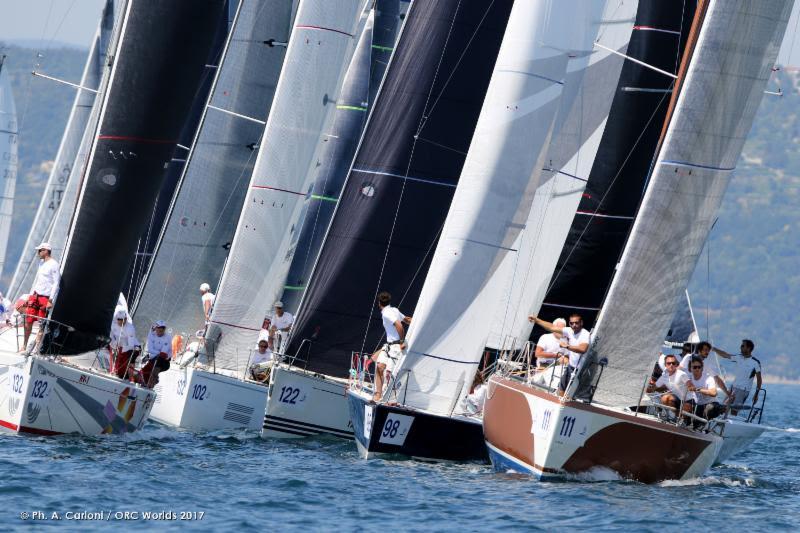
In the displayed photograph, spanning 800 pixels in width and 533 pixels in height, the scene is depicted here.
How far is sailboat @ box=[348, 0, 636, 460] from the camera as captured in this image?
15.4 meters

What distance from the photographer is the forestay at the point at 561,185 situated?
1744cm

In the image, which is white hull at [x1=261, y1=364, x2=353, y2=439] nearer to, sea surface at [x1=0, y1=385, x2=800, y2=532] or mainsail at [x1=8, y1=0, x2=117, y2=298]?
sea surface at [x1=0, y1=385, x2=800, y2=532]

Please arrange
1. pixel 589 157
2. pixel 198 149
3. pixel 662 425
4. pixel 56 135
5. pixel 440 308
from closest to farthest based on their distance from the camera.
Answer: pixel 662 425
pixel 440 308
pixel 589 157
pixel 198 149
pixel 56 135

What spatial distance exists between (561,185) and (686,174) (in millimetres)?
3261

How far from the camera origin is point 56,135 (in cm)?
18388

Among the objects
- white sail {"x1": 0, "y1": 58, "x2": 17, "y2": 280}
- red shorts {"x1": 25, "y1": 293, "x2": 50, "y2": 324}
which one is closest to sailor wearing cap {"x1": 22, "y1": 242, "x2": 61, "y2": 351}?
red shorts {"x1": 25, "y1": 293, "x2": 50, "y2": 324}

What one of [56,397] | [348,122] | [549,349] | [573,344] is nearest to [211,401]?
[56,397]

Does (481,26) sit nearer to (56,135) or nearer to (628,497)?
(628,497)

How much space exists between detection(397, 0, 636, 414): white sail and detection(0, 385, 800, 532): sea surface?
0.97m

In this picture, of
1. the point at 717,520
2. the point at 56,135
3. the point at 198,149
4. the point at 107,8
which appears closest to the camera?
the point at 717,520

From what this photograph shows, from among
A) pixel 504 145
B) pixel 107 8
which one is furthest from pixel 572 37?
pixel 107 8

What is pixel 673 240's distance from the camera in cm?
1446

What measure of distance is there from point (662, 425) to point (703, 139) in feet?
8.93

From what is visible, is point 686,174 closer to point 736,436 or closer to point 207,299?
point 736,436
